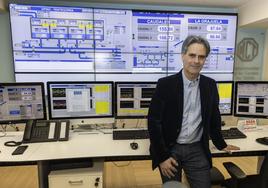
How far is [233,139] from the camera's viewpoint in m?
2.03

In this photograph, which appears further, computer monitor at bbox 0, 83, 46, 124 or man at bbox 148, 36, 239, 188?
computer monitor at bbox 0, 83, 46, 124

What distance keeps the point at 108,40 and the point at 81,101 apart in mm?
1440

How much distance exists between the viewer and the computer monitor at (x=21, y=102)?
197 centimetres

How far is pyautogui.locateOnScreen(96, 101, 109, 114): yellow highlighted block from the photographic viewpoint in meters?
2.16

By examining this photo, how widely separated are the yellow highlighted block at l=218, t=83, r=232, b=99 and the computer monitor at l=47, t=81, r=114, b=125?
1.07m

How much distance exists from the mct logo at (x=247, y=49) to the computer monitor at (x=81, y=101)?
8.30ft

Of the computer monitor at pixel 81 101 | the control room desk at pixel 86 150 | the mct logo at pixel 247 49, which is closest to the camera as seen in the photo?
the control room desk at pixel 86 150

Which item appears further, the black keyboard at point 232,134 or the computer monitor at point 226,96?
the computer monitor at point 226,96

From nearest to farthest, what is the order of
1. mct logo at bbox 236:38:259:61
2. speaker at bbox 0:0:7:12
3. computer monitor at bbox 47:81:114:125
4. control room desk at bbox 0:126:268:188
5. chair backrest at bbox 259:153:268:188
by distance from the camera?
chair backrest at bbox 259:153:268:188
control room desk at bbox 0:126:268:188
computer monitor at bbox 47:81:114:125
speaker at bbox 0:0:7:12
mct logo at bbox 236:38:259:61

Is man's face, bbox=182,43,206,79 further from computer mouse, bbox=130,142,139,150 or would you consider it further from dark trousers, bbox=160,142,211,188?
computer mouse, bbox=130,142,139,150

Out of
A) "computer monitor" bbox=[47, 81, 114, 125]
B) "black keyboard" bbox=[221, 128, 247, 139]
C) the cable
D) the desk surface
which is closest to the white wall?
"black keyboard" bbox=[221, 128, 247, 139]

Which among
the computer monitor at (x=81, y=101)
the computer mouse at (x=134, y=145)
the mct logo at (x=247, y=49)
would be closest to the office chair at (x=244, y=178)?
the computer mouse at (x=134, y=145)

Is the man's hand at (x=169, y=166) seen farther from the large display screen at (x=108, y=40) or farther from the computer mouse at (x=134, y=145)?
the large display screen at (x=108, y=40)

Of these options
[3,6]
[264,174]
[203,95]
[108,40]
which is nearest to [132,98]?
[203,95]
